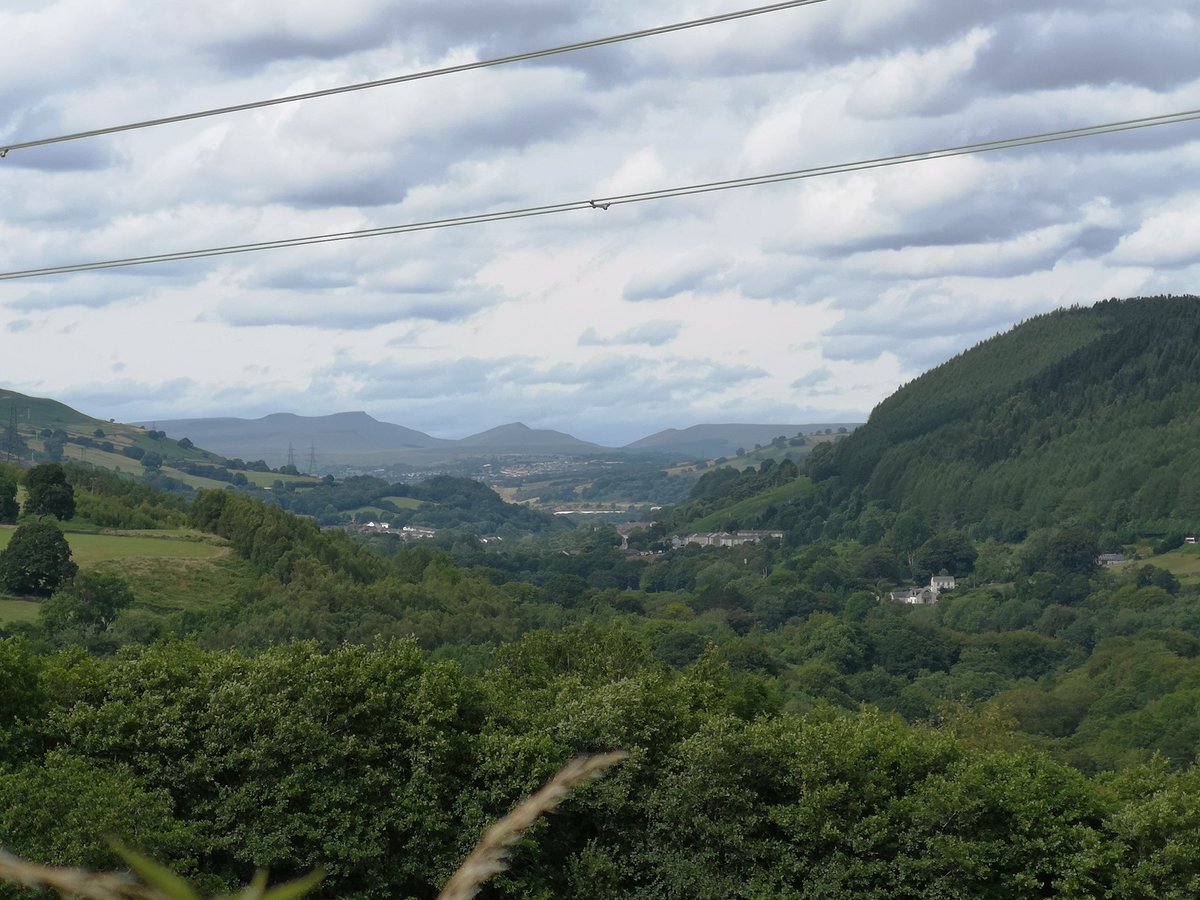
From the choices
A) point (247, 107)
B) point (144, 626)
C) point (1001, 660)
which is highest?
point (247, 107)

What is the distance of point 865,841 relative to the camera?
32.9 metres

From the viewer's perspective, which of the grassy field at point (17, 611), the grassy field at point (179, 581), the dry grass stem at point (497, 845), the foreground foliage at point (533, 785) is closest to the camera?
the dry grass stem at point (497, 845)

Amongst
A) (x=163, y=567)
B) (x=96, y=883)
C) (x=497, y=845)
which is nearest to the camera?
(x=96, y=883)

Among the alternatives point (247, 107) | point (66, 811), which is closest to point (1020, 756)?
point (66, 811)

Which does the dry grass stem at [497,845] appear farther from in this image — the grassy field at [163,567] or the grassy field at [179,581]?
the grassy field at [179,581]

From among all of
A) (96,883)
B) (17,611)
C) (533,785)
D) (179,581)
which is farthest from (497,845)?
(179,581)

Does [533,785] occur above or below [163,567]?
above

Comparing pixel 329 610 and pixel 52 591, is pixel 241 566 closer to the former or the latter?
pixel 329 610

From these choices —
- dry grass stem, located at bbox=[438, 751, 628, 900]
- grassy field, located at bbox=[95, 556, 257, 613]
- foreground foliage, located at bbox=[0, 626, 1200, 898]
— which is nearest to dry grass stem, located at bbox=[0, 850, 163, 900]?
dry grass stem, located at bbox=[438, 751, 628, 900]

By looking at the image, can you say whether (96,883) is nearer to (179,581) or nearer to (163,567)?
(179,581)

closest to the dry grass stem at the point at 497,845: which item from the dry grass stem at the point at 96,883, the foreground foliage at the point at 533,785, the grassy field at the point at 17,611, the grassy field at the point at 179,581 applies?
the dry grass stem at the point at 96,883

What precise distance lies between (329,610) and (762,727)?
93493 millimetres

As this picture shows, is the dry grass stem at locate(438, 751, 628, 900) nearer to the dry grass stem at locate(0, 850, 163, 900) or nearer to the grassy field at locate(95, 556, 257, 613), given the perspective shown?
the dry grass stem at locate(0, 850, 163, 900)

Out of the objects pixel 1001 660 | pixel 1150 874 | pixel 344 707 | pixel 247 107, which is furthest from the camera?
pixel 1001 660
